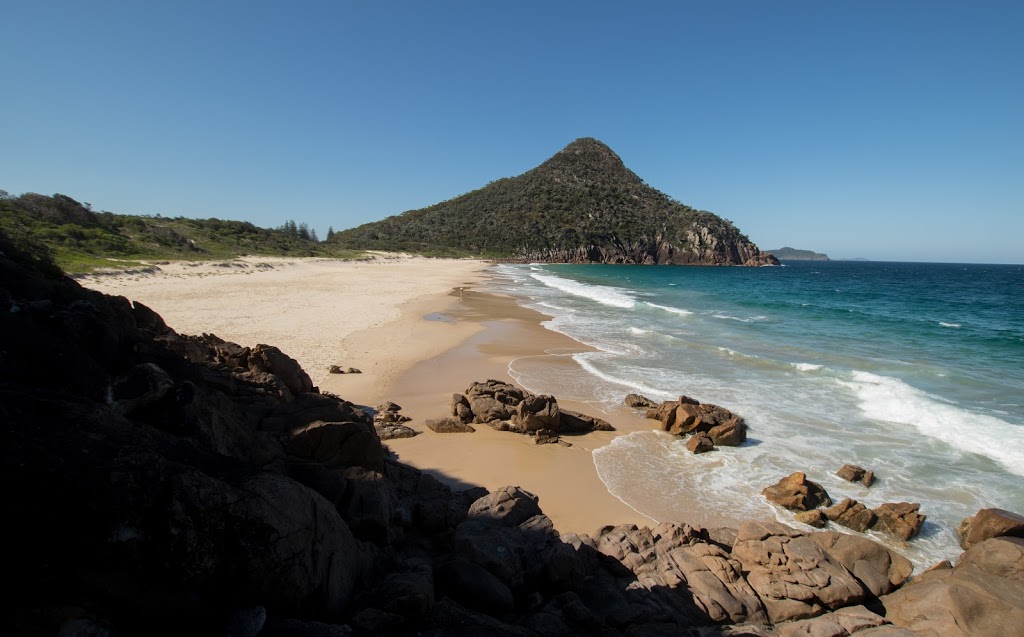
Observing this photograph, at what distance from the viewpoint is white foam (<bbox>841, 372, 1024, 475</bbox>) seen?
1037 cm

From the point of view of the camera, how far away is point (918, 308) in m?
38.1

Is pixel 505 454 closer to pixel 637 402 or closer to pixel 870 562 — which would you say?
pixel 637 402

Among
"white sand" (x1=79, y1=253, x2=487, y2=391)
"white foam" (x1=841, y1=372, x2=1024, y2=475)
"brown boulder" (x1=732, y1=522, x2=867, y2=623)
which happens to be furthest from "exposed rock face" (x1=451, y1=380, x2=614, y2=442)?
"white foam" (x1=841, y1=372, x2=1024, y2=475)

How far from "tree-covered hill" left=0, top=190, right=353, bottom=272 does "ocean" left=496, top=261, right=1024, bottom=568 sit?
29958 mm

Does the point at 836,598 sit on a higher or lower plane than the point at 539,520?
lower

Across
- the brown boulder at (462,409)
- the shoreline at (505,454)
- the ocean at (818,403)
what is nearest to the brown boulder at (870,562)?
the ocean at (818,403)

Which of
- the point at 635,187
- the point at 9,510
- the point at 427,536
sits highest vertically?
the point at 635,187

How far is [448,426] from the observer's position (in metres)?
10.5

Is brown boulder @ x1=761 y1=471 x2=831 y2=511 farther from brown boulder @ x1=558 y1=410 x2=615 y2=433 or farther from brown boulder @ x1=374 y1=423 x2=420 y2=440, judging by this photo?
brown boulder @ x1=374 y1=423 x2=420 y2=440

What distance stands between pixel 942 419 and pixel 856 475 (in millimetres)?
5084

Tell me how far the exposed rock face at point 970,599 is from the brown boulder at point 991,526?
2.68 ft

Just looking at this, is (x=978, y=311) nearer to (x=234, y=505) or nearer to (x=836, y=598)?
(x=836, y=598)

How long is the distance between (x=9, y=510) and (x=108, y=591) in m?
0.61

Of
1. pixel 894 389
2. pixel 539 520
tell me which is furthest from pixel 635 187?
pixel 539 520
